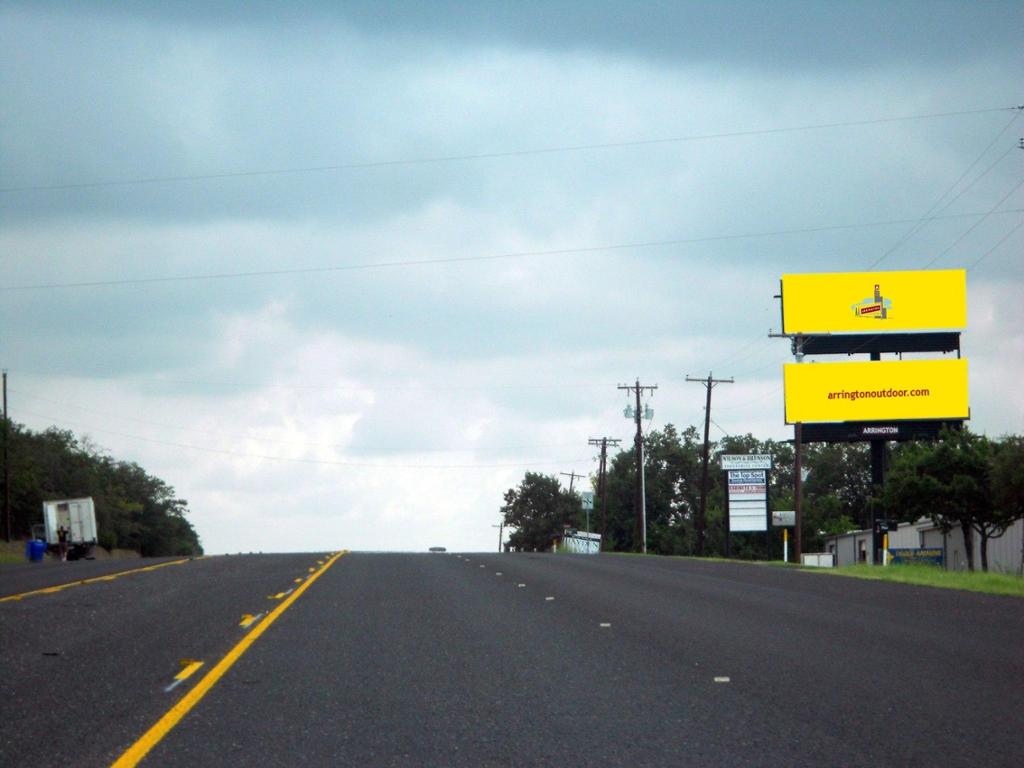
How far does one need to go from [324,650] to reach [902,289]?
214 ft

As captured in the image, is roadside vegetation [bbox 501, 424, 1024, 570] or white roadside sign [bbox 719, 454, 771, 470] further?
roadside vegetation [bbox 501, 424, 1024, 570]

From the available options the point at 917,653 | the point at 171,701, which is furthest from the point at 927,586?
the point at 171,701

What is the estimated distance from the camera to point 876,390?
70.8 metres

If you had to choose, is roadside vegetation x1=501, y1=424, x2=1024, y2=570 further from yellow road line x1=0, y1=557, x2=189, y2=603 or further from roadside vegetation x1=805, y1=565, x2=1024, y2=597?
yellow road line x1=0, y1=557, x2=189, y2=603

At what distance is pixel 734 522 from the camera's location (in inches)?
2714

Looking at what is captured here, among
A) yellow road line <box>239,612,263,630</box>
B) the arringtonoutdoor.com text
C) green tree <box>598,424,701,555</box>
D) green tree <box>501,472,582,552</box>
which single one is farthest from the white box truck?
green tree <box>501,472,582,552</box>

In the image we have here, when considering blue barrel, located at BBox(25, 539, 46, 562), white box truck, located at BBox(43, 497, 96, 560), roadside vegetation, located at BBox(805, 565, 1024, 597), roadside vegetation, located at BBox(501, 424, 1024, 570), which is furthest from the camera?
roadside vegetation, located at BBox(501, 424, 1024, 570)

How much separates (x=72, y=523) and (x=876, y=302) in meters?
45.1

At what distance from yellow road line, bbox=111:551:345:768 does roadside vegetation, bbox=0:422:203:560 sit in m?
46.6

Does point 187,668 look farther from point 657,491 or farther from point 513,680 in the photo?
point 657,491

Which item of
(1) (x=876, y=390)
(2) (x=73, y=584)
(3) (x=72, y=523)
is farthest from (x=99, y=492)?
(2) (x=73, y=584)

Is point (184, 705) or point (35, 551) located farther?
point (35, 551)

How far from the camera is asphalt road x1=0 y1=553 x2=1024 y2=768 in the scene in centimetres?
827

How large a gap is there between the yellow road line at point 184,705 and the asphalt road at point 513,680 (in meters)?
0.05
